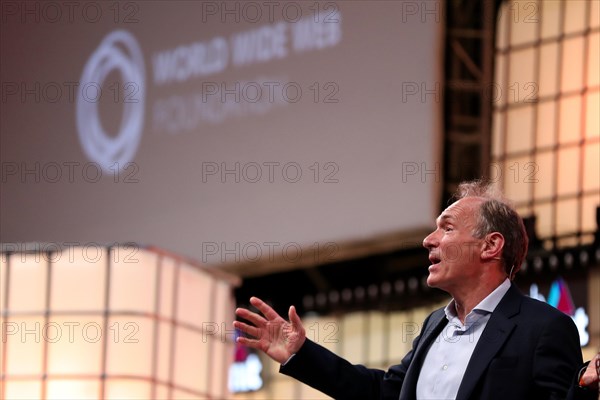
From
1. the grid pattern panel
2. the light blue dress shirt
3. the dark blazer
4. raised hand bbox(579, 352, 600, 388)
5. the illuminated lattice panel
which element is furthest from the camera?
the grid pattern panel

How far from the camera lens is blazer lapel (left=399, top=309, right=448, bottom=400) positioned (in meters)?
3.43

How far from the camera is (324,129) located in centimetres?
810

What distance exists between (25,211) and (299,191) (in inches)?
76.0

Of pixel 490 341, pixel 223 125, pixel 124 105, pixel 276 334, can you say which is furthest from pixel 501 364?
pixel 124 105

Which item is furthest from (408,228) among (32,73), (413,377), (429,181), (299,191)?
(413,377)

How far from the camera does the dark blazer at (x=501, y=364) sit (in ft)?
10.6

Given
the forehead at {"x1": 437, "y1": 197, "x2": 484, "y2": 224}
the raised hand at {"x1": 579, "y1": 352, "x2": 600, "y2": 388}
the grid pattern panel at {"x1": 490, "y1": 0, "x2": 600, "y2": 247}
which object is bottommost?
the raised hand at {"x1": 579, "y1": 352, "x2": 600, "y2": 388}

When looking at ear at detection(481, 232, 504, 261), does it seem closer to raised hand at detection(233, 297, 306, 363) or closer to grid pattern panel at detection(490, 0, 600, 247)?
raised hand at detection(233, 297, 306, 363)

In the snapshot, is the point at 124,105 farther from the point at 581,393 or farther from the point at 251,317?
the point at 581,393

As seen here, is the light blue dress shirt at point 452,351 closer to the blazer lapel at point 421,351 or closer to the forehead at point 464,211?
the blazer lapel at point 421,351

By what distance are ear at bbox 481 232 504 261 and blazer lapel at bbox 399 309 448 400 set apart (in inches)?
6.9

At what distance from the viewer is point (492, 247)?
3.49 m

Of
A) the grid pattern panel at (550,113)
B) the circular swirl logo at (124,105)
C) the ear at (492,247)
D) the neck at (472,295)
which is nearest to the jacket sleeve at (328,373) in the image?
the neck at (472,295)

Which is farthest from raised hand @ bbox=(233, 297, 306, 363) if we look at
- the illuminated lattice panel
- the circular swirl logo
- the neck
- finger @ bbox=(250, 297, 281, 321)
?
the circular swirl logo
